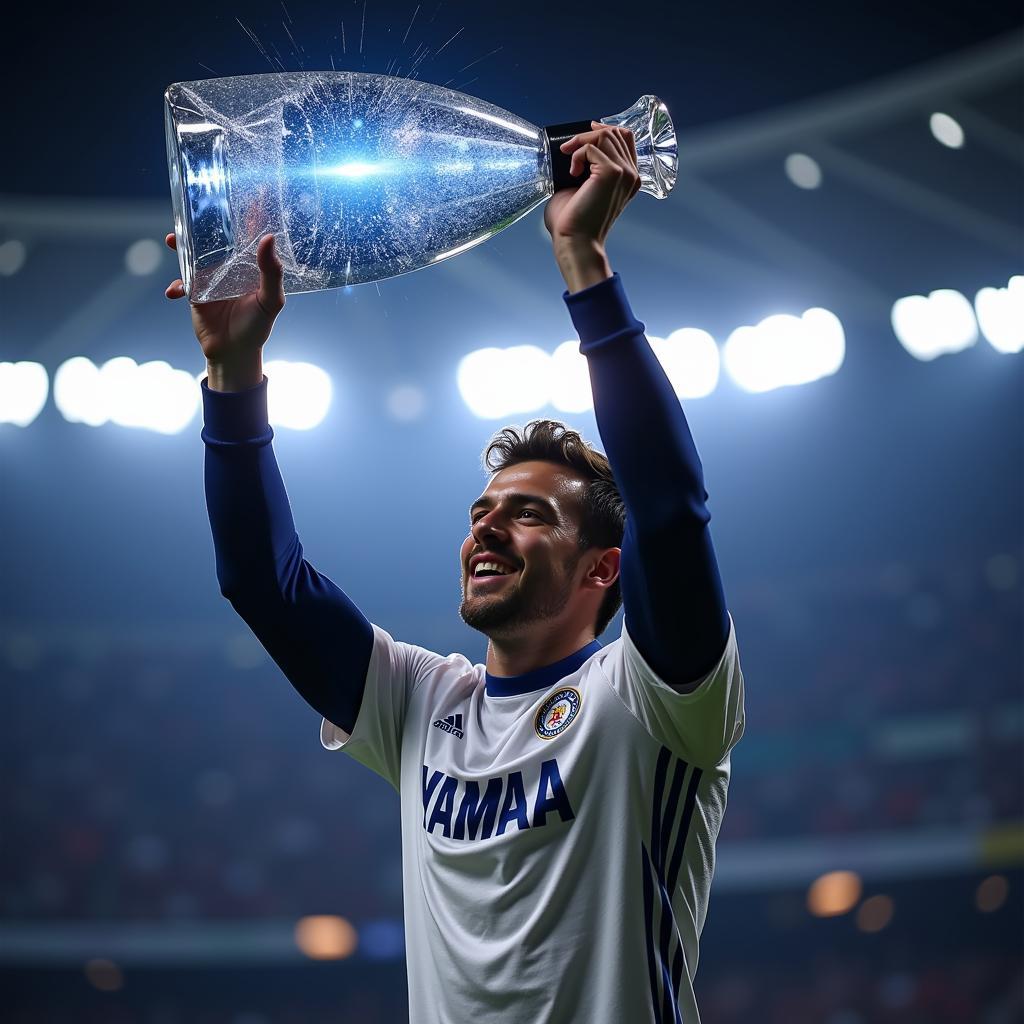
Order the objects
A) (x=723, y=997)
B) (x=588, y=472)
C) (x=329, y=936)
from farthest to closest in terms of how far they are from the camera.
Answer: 1. (x=723, y=997)
2. (x=329, y=936)
3. (x=588, y=472)

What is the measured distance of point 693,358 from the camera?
24.4ft

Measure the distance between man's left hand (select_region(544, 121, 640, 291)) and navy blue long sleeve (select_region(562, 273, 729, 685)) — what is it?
2.4 inches

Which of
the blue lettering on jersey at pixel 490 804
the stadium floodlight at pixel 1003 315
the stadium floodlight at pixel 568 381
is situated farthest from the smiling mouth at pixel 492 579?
the stadium floodlight at pixel 1003 315

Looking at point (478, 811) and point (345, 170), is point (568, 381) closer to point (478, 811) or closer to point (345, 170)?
point (345, 170)

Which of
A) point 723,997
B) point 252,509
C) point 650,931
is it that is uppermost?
point 252,509

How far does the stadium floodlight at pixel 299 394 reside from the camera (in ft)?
24.2

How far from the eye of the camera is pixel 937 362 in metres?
7.43

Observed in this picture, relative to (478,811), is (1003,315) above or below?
above

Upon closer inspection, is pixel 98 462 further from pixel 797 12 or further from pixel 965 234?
pixel 965 234

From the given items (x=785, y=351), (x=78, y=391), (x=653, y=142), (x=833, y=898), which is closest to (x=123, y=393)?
(x=78, y=391)

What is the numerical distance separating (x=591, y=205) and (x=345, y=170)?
32 cm

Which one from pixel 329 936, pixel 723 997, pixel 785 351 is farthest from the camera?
pixel 785 351

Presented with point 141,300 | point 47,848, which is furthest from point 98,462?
point 47,848

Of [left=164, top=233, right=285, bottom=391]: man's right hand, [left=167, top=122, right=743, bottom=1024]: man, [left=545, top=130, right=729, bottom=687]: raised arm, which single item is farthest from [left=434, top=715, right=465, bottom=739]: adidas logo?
[left=164, top=233, right=285, bottom=391]: man's right hand
